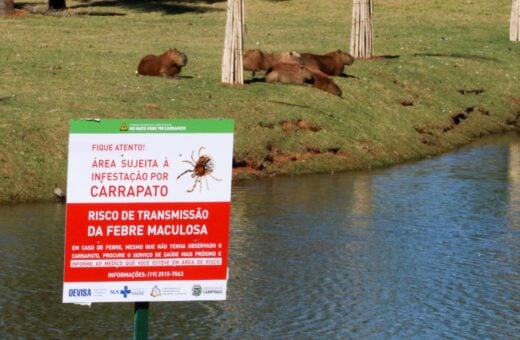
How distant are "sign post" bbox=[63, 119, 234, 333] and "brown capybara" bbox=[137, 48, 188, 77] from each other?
21130 mm

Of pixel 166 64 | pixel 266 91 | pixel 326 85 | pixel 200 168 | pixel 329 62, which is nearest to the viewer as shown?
pixel 200 168

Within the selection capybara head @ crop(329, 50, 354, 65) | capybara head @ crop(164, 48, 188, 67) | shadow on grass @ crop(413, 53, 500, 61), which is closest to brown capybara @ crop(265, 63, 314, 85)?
capybara head @ crop(164, 48, 188, 67)

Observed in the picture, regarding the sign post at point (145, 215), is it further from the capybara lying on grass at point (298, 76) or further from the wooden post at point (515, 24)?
the wooden post at point (515, 24)

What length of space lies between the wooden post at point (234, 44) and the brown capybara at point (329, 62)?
8.50ft

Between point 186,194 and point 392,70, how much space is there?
25.7 meters

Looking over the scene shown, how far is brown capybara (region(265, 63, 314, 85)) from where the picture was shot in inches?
1104

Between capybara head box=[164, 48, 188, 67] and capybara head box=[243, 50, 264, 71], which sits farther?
capybara head box=[243, 50, 264, 71]

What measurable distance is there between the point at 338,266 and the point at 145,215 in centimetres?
917

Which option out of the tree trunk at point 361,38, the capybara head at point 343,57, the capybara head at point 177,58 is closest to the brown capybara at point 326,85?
the capybara head at point 343,57

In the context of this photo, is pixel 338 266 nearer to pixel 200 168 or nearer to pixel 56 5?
pixel 200 168

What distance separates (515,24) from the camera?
41.9 m

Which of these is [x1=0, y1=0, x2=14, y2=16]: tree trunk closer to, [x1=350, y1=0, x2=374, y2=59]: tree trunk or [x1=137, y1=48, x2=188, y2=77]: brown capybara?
[x1=350, y1=0, x2=374, y2=59]: tree trunk

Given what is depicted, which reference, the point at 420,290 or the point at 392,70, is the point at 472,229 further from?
the point at 392,70

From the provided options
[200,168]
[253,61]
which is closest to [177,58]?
[253,61]
